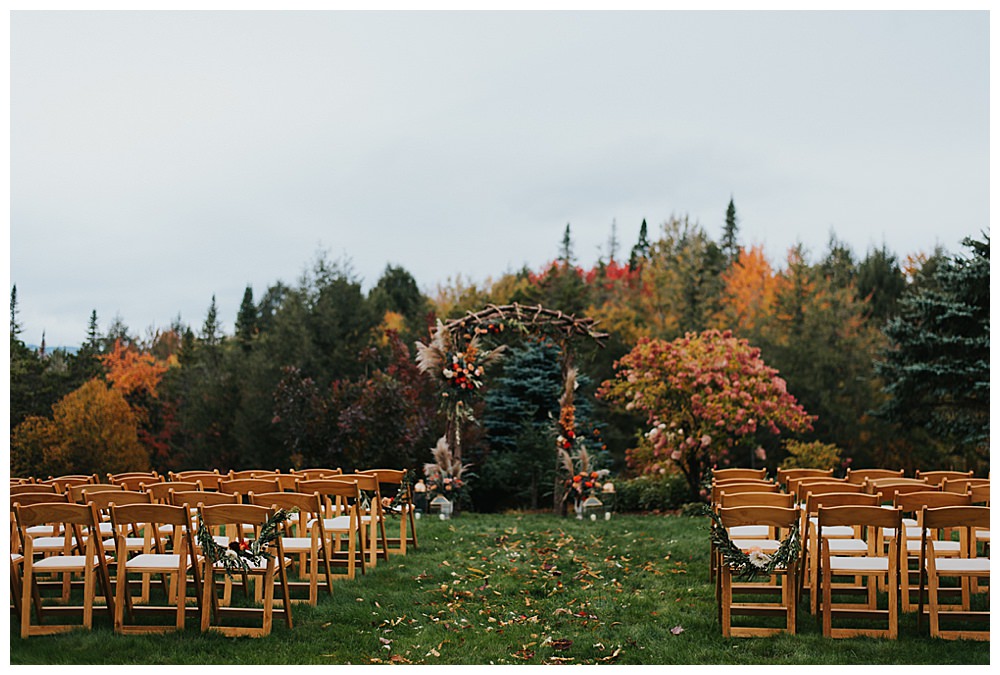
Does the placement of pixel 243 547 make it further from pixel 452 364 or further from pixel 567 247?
pixel 567 247

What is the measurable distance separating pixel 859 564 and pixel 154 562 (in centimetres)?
423

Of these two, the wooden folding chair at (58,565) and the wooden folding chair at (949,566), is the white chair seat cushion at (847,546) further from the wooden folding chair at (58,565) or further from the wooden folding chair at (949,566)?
the wooden folding chair at (58,565)

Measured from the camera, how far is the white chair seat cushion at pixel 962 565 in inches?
196

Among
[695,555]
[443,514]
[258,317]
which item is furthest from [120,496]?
[258,317]

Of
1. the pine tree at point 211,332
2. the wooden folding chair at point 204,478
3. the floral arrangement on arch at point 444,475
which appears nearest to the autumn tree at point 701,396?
the floral arrangement on arch at point 444,475

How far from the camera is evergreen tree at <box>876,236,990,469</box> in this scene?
14.3 m

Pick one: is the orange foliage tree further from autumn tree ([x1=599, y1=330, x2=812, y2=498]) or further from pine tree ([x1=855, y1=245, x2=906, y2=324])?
pine tree ([x1=855, y1=245, x2=906, y2=324])

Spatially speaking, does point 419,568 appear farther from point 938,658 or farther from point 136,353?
point 136,353

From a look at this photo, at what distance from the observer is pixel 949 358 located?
48.0ft

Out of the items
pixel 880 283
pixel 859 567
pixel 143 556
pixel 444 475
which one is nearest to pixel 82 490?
pixel 143 556

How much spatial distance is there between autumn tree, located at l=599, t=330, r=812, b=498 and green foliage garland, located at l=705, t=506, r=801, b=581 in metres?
7.11

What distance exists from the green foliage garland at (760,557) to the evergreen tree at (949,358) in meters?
10.7

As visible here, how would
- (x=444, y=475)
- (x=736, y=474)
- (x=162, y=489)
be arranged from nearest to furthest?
(x=162, y=489) → (x=736, y=474) → (x=444, y=475)

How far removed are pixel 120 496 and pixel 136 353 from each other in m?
18.8
